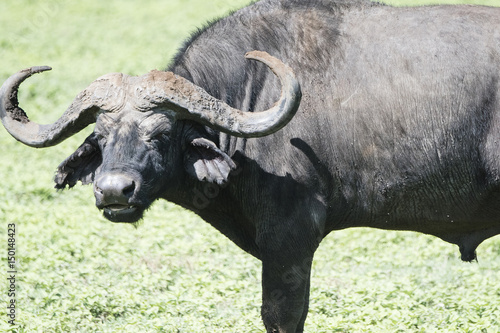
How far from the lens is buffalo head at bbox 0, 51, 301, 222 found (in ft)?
17.6

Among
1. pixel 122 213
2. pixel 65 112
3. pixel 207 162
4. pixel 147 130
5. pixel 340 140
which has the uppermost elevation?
pixel 65 112

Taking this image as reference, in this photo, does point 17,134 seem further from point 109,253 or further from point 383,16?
point 109,253

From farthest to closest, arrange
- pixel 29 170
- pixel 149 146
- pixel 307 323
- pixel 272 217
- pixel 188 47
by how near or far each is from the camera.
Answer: pixel 29 170 → pixel 307 323 → pixel 188 47 → pixel 272 217 → pixel 149 146

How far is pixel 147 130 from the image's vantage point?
546 cm

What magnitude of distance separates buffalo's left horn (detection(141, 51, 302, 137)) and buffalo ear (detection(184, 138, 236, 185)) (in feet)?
0.54

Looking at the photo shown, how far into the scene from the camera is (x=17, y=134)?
589 centimetres

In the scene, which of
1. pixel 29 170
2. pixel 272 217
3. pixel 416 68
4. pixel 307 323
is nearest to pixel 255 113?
pixel 272 217

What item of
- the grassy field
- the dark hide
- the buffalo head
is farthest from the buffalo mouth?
the grassy field

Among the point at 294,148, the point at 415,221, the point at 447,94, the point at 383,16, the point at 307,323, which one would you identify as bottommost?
the point at 307,323

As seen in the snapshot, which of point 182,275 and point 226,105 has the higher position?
point 226,105

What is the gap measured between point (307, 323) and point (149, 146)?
269 centimetres

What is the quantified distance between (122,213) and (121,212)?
0.01 metres

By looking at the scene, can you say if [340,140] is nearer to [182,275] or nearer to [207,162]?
[207,162]

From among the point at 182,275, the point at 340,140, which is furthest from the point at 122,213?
the point at 182,275
